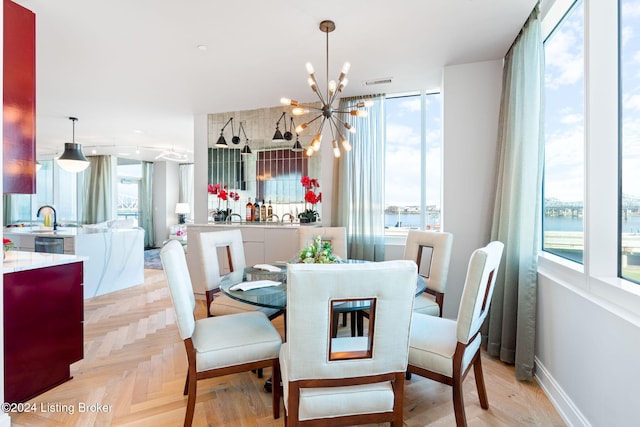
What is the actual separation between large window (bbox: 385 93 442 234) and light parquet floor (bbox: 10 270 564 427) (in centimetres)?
180

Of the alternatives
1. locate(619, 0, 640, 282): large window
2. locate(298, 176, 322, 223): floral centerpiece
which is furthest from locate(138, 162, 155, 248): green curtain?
locate(619, 0, 640, 282): large window

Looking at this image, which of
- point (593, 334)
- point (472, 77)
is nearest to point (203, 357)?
point (593, 334)

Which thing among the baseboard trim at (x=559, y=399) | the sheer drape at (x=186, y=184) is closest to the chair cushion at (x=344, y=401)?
the baseboard trim at (x=559, y=399)

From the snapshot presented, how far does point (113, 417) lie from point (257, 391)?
86 centimetres

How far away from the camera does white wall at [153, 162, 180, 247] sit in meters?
9.48

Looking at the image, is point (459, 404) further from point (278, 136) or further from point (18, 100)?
point (278, 136)

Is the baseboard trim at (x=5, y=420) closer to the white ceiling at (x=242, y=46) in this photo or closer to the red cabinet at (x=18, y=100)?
the red cabinet at (x=18, y=100)

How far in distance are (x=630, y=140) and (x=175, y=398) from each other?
303cm

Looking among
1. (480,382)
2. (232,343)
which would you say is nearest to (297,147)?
(232,343)

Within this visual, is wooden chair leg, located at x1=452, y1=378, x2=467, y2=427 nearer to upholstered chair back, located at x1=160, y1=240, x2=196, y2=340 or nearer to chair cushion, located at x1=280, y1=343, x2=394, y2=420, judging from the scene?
chair cushion, located at x1=280, y1=343, x2=394, y2=420

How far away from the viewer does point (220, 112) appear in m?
4.96

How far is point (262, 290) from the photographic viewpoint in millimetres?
2006

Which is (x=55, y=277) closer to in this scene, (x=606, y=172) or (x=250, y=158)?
(x=250, y=158)

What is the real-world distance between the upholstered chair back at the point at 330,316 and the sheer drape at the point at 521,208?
5.06ft
